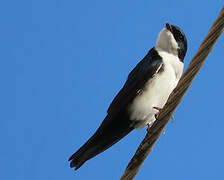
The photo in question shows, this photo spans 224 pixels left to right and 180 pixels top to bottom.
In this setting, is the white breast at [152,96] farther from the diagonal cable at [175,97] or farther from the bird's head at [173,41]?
the diagonal cable at [175,97]

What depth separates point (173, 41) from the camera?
11.7 ft

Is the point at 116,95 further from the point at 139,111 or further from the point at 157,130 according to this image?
the point at 157,130

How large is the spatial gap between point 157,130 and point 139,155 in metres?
0.24

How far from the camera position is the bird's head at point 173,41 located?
352cm

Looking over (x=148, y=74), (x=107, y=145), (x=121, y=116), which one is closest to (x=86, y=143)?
(x=107, y=145)

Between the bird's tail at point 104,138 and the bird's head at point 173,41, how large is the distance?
69 cm

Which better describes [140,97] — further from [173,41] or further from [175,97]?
[175,97]

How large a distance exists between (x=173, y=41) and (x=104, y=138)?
3.34 feet

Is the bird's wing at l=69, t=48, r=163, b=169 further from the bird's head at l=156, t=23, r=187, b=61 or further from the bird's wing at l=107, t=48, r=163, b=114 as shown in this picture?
the bird's head at l=156, t=23, r=187, b=61

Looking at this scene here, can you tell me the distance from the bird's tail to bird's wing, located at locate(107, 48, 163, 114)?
3.7 inches

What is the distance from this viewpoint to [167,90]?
3150mm

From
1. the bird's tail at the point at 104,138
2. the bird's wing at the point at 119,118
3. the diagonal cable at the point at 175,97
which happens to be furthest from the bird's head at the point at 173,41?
the diagonal cable at the point at 175,97

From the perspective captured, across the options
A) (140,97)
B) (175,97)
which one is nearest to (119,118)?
(140,97)

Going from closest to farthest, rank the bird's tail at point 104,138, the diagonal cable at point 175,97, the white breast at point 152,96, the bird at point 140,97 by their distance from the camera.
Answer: the diagonal cable at point 175,97 < the bird's tail at point 104,138 < the bird at point 140,97 < the white breast at point 152,96
